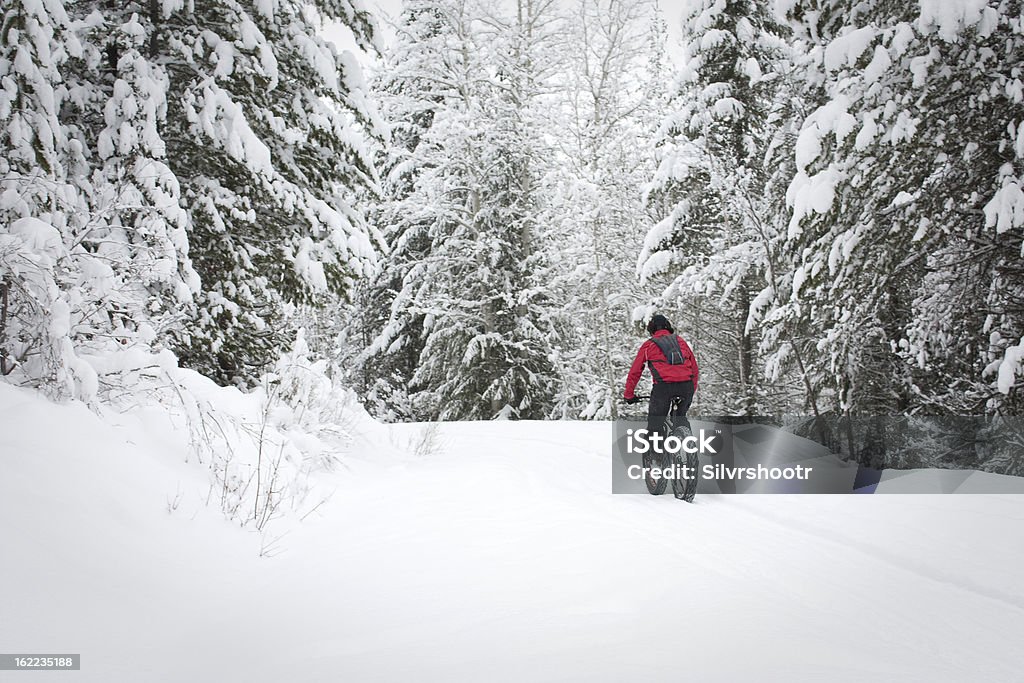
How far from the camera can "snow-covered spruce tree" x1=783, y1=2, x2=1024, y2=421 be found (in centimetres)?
616

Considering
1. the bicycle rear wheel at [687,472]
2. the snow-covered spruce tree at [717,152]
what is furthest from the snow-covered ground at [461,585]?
the snow-covered spruce tree at [717,152]

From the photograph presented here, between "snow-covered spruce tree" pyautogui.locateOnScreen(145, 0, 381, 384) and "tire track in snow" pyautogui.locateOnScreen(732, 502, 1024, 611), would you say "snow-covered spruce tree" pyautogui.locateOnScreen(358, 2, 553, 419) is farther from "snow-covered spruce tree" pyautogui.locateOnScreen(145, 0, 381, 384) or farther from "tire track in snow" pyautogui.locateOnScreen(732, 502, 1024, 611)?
"tire track in snow" pyautogui.locateOnScreen(732, 502, 1024, 611)

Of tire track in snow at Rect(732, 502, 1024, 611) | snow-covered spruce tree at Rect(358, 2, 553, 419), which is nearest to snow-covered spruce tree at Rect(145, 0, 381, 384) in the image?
tire track in snow at Rect(732, 502, 1024, 611)

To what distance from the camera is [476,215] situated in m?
17.6

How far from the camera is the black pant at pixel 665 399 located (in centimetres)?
657

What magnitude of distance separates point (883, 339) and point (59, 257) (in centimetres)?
922

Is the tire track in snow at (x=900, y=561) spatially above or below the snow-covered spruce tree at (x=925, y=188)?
below

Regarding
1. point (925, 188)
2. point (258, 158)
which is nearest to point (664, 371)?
point (925, 188)

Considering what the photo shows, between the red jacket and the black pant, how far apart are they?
66 mm

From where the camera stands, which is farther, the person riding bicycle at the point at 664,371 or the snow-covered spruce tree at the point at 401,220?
the snow-covered spruce tree at the point at 401,220

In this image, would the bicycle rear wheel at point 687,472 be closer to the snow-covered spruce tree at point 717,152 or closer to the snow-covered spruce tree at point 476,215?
the snow-covered spruce tree at point 717,152

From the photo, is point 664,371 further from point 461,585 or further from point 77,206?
point 77,206

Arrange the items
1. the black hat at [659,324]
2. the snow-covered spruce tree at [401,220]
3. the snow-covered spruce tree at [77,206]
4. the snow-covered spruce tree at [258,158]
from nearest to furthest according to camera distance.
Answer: the snow-covered spruce tree at [77,206] → the black hat at [659,324] → the snow-covered spruce tree at [258,158] → the snow-covered spruce tree at [401,220]

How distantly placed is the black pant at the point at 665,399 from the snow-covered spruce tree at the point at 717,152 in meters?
5.74
